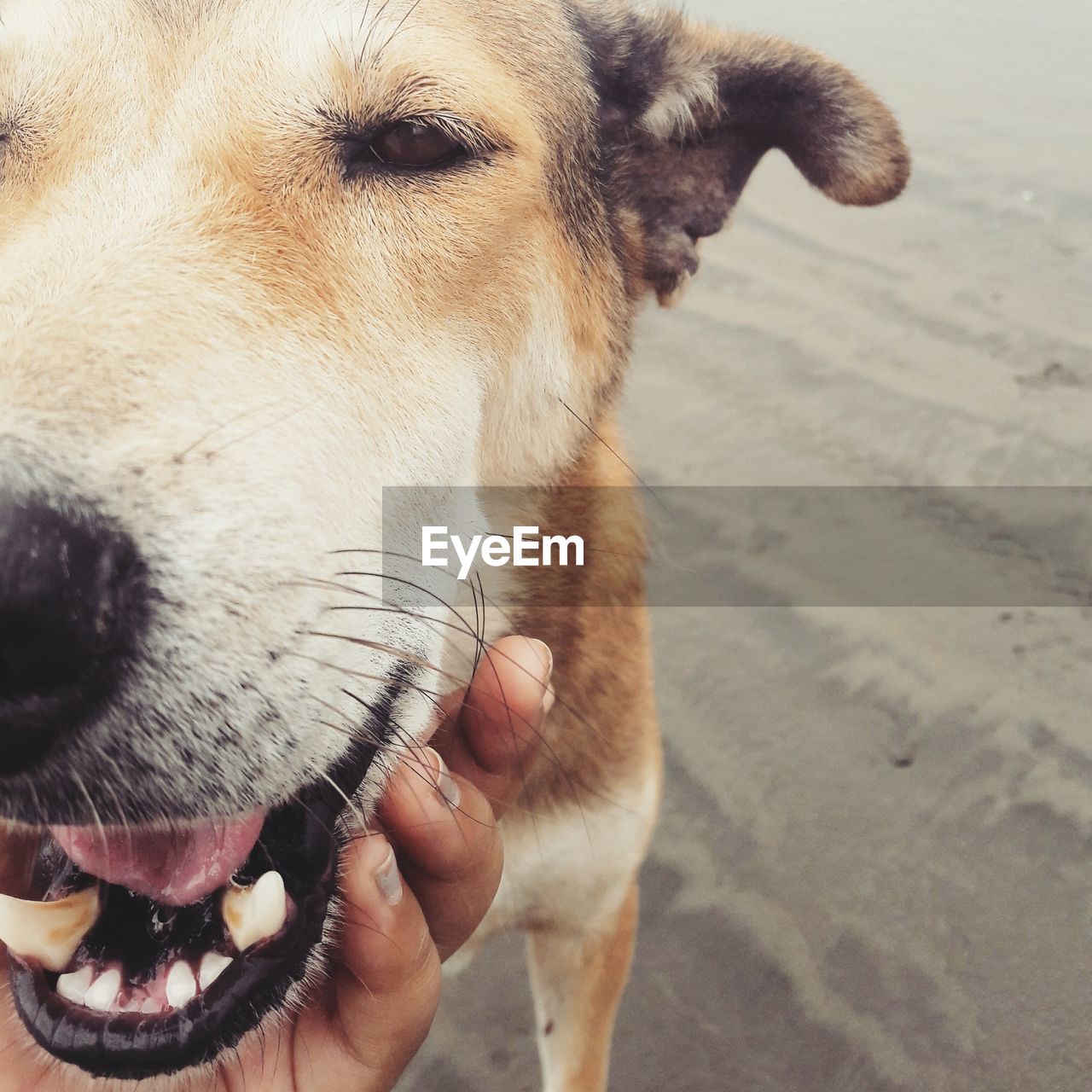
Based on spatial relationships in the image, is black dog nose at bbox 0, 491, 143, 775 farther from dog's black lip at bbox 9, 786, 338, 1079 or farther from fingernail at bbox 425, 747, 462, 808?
fingernail at bbox 425, 747, 462, 808

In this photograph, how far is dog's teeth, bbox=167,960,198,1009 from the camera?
131 centimetres

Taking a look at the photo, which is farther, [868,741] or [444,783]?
[868,741]

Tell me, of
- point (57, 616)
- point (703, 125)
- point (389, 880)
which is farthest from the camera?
point (703, 125)

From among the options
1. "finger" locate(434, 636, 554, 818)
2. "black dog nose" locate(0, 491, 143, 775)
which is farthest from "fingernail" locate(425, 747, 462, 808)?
"black dog nose" locate(0, 491, 143, 775)

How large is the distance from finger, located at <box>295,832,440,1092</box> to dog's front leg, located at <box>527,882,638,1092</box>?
0.98m

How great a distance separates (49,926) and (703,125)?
2.17m

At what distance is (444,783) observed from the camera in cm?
167

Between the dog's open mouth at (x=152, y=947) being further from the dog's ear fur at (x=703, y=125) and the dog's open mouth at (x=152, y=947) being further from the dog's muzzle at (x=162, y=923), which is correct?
the dog's ear fur at (x=703, y=125)

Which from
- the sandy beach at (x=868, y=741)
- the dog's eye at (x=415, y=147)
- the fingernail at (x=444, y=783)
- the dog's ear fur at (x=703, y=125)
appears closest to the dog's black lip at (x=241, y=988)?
the fingernail at (x=444, y=783)

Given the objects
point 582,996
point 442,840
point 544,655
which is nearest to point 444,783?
point 442,840

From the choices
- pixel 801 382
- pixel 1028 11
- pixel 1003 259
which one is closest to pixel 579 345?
pixel 801 382

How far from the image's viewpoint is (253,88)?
1662 mm

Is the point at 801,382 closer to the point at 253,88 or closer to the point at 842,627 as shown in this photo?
the point at 842,627

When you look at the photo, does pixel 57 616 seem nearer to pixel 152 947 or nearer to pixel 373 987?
pixel 152 947
